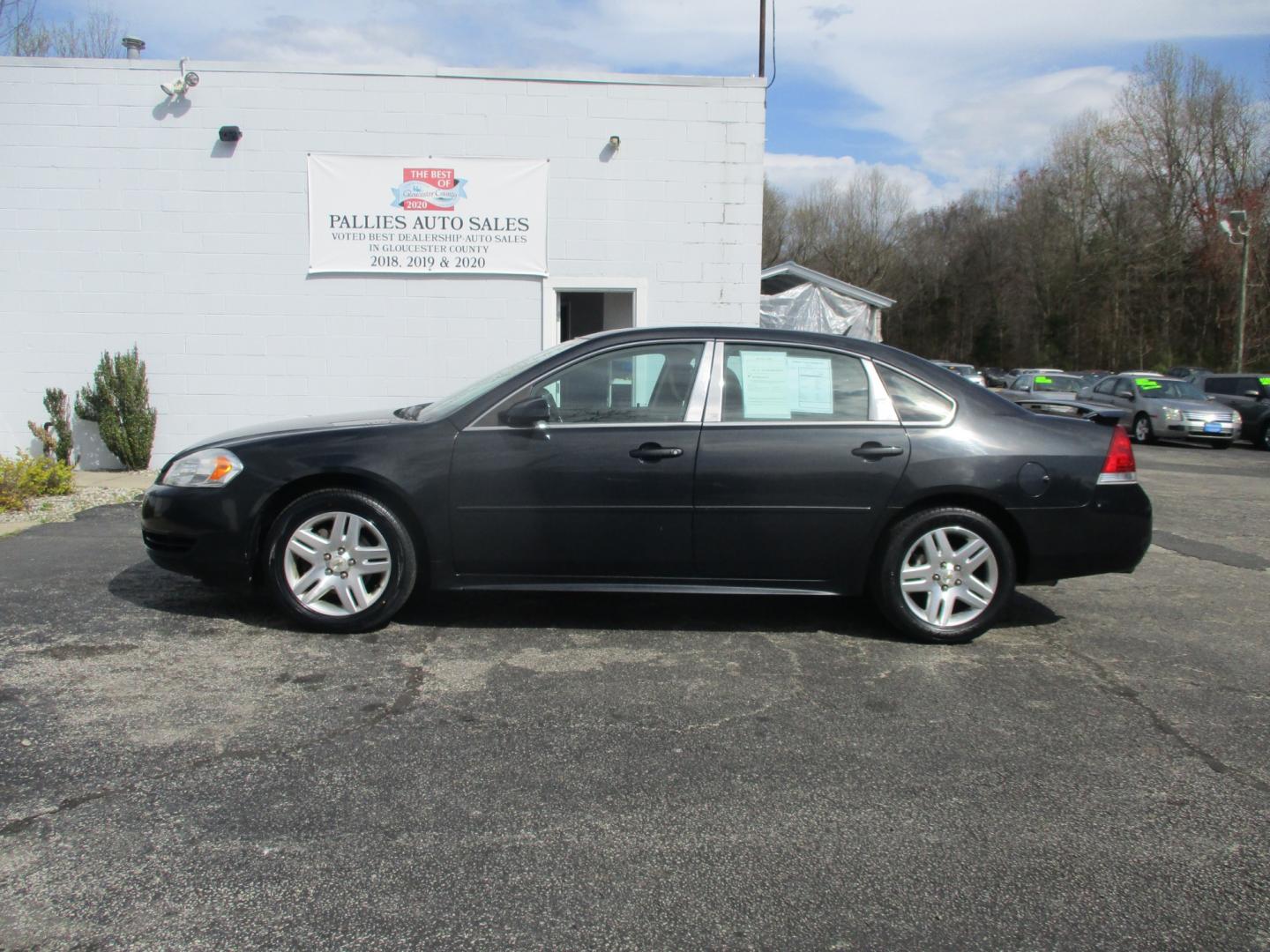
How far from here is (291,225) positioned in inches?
425

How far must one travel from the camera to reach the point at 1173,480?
41.4 ft

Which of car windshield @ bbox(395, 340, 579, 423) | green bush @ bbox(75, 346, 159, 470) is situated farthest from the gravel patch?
car windshield @ bbox(395, 340, 579, 423)

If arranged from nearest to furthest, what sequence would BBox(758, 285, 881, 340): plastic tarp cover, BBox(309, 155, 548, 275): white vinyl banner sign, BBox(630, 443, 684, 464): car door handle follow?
1. BBox(630, 443, 684, 464): car door handle
2. BBox(309, 155, 548, 275): white vinyl banner sign
3. BBox(758, 285, 881, 340): plastic tarp cover

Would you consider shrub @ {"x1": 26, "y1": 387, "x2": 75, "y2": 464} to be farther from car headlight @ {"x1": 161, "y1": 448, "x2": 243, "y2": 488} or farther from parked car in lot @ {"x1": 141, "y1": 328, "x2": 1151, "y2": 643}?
parked car in lot @ {"x1": 141, "y1": 328, "x2": 1151, "y2": 643}

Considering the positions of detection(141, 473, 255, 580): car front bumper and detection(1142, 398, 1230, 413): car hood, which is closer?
detection(141, 473, 255, 580): car front bumper

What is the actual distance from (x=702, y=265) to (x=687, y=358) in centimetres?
622

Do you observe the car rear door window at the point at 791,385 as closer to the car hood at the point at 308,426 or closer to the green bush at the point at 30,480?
the car hood at the point at 308,426

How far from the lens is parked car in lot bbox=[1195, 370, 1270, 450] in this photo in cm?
1938

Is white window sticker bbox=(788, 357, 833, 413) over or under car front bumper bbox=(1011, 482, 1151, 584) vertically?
over

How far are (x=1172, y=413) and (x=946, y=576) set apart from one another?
17.1 metres

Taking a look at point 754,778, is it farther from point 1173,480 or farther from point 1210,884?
point 1173,480

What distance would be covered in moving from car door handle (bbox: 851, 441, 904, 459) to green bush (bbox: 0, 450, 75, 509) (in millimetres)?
7278

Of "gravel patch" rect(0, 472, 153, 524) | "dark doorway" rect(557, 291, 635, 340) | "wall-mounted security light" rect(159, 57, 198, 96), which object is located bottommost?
"gravel patch" rect(0, 472, 153, 524)

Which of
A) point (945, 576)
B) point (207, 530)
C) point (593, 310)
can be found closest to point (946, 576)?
point (945, 576)
